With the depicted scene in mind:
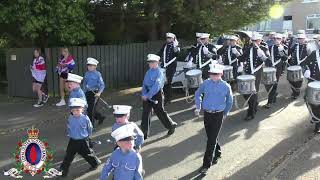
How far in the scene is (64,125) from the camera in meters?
12.1

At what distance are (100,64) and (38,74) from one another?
3.22m

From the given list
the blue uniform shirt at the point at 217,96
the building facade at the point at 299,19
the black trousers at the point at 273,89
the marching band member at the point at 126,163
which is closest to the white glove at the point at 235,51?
the black trousers at the point at 273,89

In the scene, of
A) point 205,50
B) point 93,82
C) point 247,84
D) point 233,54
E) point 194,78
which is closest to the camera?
point 93,82

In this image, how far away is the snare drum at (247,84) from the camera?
12205 mm

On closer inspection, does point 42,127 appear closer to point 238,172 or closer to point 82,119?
point 82,119

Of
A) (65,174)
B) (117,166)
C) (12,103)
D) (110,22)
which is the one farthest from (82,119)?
(110,22)

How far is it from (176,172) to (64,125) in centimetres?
446

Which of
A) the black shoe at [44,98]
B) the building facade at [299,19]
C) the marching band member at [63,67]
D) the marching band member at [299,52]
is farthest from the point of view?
the building facade at [299,19]

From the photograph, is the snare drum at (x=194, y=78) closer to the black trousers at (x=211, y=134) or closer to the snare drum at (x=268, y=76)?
the snare drum at (x=268, y=76)

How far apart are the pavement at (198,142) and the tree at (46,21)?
207 cm

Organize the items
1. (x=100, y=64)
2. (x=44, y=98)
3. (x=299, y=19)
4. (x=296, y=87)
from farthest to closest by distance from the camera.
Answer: (x=299, y=19)
(x=100, y=64)
(x=296, y=87)
(x=44, y=98)

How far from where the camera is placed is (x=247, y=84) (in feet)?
40.2

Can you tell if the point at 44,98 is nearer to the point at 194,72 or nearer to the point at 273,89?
the point at 194,72

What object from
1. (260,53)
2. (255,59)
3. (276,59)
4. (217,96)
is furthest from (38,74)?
(217,96)
